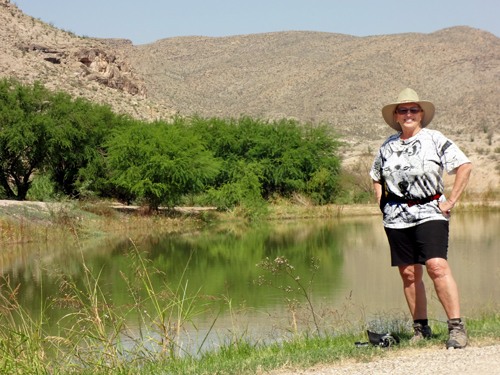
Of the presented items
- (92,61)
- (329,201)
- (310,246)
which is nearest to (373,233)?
(310,246)

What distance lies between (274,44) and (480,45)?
35.0m

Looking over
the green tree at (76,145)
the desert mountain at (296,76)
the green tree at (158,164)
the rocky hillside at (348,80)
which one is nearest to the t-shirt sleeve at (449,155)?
the green tree at (158,164)

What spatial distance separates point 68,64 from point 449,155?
63336 mm

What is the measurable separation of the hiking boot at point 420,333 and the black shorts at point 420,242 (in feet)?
2.08

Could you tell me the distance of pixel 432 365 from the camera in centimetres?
495

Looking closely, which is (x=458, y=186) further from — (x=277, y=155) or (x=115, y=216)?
(x=277, y=155)

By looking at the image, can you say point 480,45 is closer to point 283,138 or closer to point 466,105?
point 466,105

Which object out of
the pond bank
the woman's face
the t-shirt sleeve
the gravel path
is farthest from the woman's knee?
the pond bank

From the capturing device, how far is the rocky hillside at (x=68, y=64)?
58.2 m

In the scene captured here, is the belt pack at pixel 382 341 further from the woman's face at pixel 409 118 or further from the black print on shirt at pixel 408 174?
the woman's face at pixel 409 118

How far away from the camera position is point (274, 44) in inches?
4252

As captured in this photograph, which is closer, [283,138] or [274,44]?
[283,138]

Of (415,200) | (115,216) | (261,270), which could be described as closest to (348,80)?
(115,216)

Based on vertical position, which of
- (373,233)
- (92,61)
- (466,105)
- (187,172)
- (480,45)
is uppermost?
(480,45)
